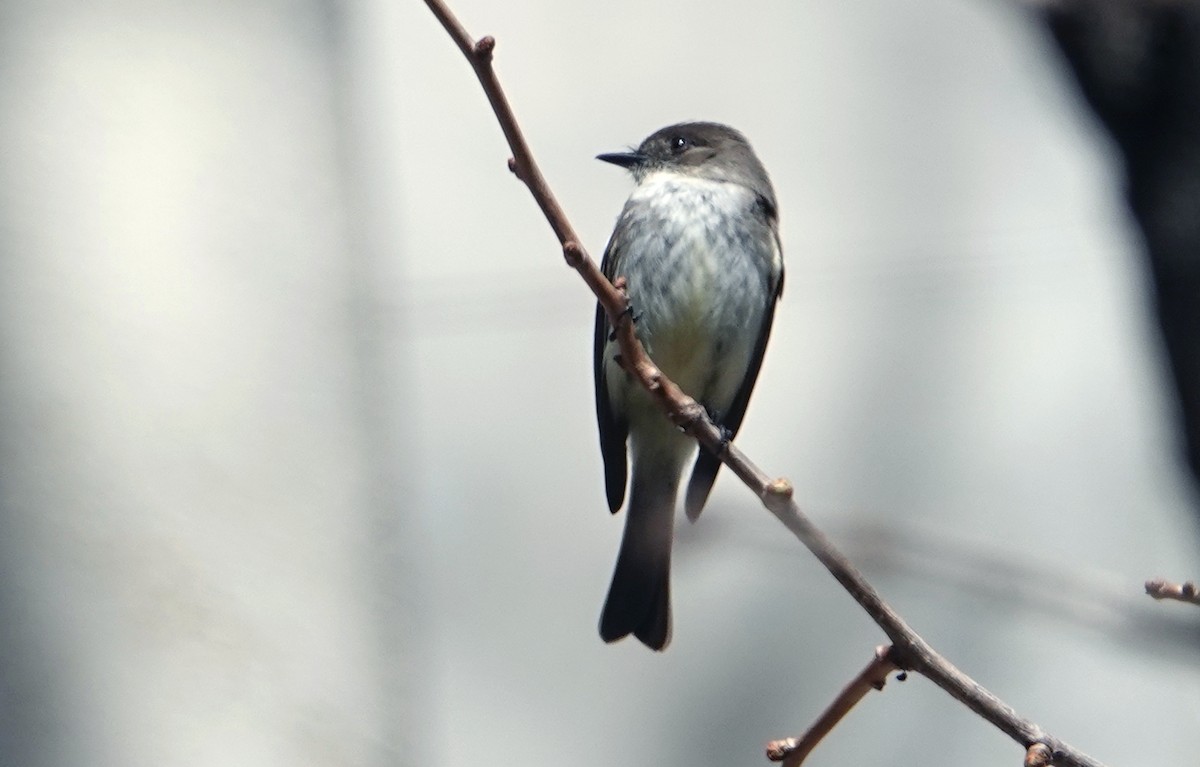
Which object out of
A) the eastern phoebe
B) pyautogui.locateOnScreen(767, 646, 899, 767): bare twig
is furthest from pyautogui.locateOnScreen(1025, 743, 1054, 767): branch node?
the eastern phoebe

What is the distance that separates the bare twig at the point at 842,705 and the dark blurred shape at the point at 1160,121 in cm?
184

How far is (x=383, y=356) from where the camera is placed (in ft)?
8.59

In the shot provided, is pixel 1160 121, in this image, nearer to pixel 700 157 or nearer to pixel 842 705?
pixel 700 157

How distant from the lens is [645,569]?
272cm

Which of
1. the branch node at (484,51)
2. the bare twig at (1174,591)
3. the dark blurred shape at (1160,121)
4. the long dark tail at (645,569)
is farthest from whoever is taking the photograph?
the dark blurred shape at (1160,121)

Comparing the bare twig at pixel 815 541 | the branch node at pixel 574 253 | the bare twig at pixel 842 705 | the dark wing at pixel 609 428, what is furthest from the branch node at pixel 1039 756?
the dark wing at pixel 609 428

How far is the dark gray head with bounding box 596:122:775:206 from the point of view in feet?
9.92

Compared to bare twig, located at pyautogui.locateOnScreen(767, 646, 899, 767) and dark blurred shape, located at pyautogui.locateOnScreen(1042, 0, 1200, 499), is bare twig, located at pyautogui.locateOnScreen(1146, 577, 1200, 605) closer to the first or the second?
bare twig, located at pyautogui.locateOnScreen(767, 646, 899, 767)

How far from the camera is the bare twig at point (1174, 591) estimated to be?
1.18 meters

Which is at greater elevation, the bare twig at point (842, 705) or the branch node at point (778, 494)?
the branch node at point (778, 494)

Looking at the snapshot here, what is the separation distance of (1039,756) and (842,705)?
6.6 inches

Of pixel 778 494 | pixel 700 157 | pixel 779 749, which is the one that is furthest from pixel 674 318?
pixel 779 749

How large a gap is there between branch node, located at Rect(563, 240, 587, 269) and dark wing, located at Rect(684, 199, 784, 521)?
1406mm

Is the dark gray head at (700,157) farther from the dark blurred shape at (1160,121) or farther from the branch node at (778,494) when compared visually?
the branch node at (778,494)
